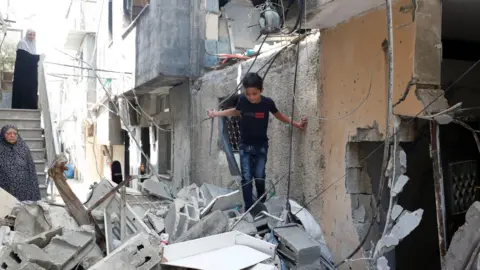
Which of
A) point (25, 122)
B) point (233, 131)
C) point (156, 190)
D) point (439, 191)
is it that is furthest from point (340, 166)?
point (25, 122)

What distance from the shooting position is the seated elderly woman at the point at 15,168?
5871mm

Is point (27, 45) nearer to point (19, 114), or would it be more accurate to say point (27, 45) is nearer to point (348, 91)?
point (19, 114)

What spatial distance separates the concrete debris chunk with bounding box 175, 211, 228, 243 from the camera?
4.71 m

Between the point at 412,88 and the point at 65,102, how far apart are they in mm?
26842

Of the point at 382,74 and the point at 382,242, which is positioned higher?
the point at 382,74

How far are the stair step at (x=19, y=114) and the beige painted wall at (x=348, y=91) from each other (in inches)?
234

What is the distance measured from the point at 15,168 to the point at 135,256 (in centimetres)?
308

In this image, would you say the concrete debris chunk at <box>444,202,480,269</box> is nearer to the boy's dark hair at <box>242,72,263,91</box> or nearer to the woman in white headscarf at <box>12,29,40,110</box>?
the boy's dark hair at <box>242,72,263,91</box>

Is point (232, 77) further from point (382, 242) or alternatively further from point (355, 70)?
point (382, 242)

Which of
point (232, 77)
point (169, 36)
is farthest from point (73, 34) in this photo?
point (232, 77)

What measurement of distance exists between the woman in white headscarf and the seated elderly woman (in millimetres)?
3206

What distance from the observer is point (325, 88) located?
475cm

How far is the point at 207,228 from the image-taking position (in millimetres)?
4777

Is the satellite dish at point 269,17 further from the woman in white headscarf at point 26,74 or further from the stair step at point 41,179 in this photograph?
the woman in white headscarf at point 26,74
